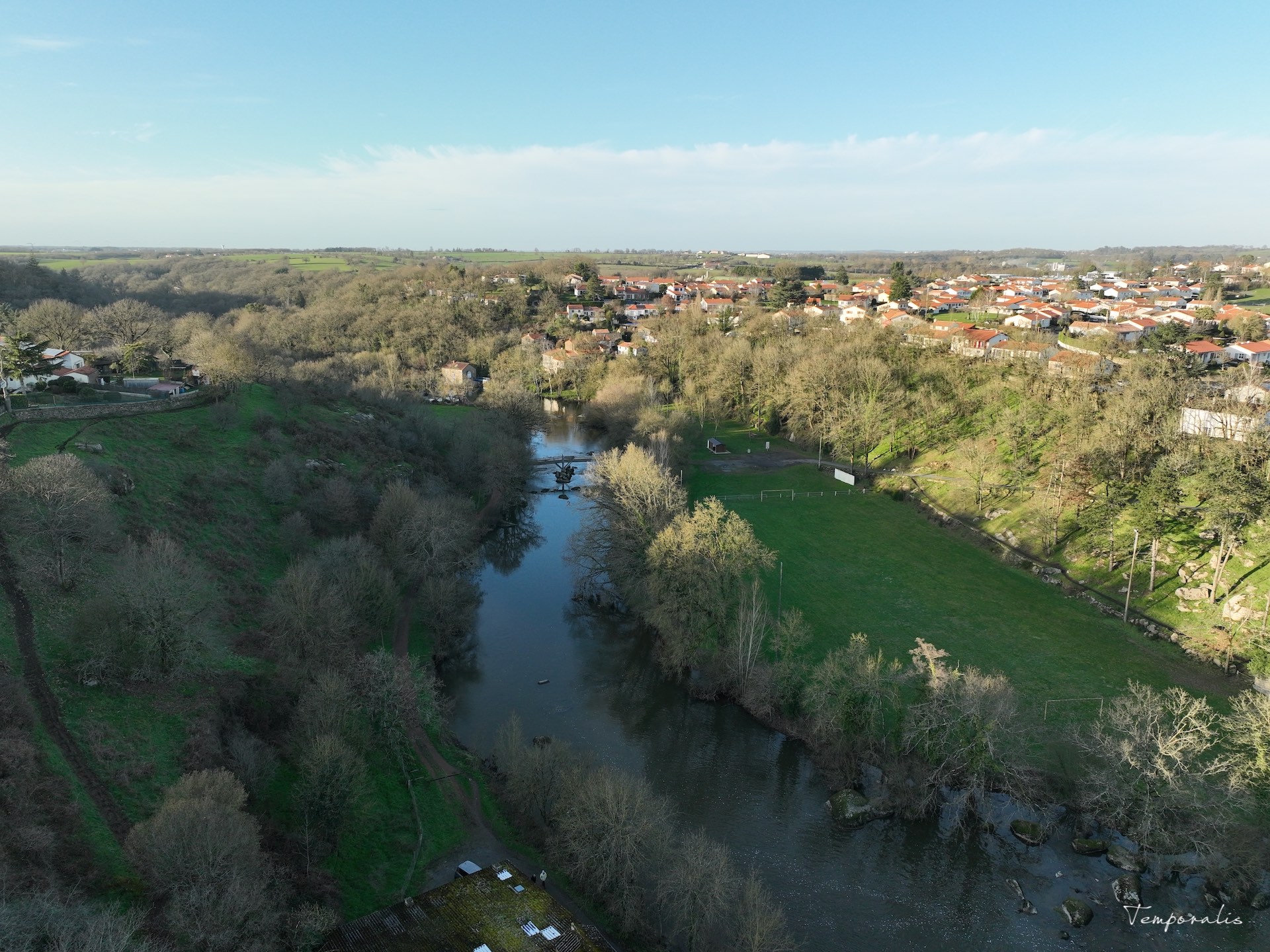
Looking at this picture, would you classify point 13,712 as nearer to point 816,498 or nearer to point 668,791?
point 668,791

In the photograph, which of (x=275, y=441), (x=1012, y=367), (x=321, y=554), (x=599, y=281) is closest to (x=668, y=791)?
(x=321, y=554)

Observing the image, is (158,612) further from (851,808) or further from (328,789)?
(851,808)

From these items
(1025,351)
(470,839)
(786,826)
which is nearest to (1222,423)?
(1025,351)

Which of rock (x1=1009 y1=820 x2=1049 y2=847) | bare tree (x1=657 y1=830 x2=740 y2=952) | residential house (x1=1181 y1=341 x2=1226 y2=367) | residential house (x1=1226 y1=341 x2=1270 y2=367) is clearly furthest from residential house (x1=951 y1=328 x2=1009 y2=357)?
bare tree (x1=657 y1=830 x2=740 y2=952)

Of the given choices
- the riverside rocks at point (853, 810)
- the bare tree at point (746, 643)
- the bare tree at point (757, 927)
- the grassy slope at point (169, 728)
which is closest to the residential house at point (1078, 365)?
the bare tree at point (746, 643)

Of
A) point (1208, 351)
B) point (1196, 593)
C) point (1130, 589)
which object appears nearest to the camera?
point (1196, 593)

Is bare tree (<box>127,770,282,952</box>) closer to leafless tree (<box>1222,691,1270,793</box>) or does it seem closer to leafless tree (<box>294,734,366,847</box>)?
leafless tree (<box>294,734,366,847</box>)
